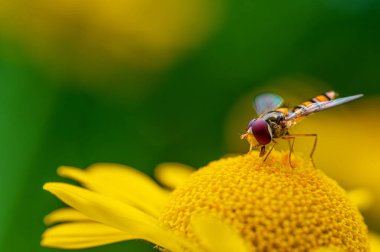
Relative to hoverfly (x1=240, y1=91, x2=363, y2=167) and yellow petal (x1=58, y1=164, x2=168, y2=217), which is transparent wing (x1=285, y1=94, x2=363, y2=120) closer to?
hoverfly (x1=240, y1=91, x2=363, y2=167)

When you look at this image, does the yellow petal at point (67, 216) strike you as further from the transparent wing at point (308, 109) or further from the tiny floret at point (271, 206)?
the transparent wing at point (308, 109)

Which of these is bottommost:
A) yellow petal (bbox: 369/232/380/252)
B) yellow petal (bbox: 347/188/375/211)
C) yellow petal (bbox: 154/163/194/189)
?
yellow petal (bbox: 369/232/380/252)

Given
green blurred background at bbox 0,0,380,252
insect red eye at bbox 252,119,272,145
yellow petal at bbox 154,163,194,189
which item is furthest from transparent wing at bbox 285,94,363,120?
green blurred background at bbox 0,0,380,252

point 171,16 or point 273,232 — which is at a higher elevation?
point 171,16

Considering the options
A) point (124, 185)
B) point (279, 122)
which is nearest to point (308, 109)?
point (279, 122)

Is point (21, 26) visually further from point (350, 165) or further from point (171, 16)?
point (350, 165)

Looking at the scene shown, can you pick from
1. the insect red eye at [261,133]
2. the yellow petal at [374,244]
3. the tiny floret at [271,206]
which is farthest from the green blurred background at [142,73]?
the insect red eye at [261,133]

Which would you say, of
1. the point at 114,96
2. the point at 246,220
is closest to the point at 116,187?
the point at 246,220
